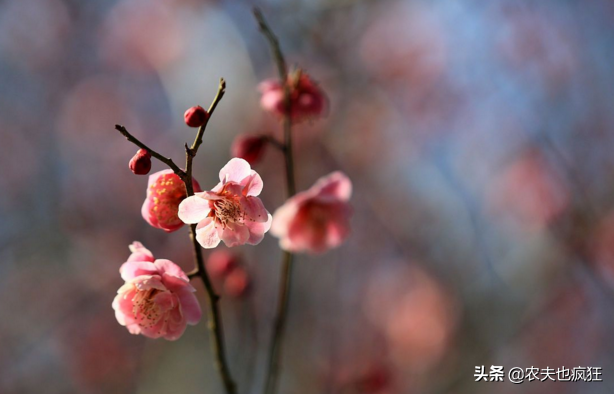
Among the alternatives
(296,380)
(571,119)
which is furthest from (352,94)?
(296,380)

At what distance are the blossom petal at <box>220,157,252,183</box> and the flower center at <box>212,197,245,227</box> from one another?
27 millimetres

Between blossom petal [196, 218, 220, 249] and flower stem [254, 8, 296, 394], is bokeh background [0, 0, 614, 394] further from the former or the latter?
blossom petal [196, 218, 220, 249]

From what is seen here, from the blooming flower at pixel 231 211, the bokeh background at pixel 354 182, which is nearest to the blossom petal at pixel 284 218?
the blooming flower at pixel 231 211

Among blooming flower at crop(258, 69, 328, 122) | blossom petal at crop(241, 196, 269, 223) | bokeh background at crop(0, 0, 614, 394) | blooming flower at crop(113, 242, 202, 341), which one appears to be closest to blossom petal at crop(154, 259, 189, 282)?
blooming flower at crop(113, 242, 202, 341)

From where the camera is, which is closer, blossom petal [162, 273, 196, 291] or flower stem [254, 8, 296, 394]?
blossom petal [162, 273, 196, 291]

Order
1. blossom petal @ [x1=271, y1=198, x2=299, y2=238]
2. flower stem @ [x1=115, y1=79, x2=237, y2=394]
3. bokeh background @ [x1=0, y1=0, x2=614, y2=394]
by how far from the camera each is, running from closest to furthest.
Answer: flower stem @ [x1=115, y1=79, x2=237, y2=394] < blossom petal @ [x1=271, y1=198, x2=299, y2=238] < bokeh background @ [x1=0, y1=0, x2=614, y2=394]

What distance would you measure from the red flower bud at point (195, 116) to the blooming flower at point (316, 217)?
250mm

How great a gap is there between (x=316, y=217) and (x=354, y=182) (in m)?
1.77

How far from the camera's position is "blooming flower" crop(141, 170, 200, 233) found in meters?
0.66

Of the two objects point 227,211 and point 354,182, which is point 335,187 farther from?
point 354,182

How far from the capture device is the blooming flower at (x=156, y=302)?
0.63 metres

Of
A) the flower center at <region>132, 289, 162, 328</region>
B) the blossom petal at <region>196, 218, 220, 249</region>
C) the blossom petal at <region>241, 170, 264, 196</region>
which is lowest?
the flower center at <region>132, 289, 162, 328</region>

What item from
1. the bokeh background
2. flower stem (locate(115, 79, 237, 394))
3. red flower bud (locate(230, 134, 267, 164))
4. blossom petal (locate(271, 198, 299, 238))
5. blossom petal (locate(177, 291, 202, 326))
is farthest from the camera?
the bokeh background

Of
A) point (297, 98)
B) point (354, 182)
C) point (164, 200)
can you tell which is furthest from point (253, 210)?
point (354, 182)
